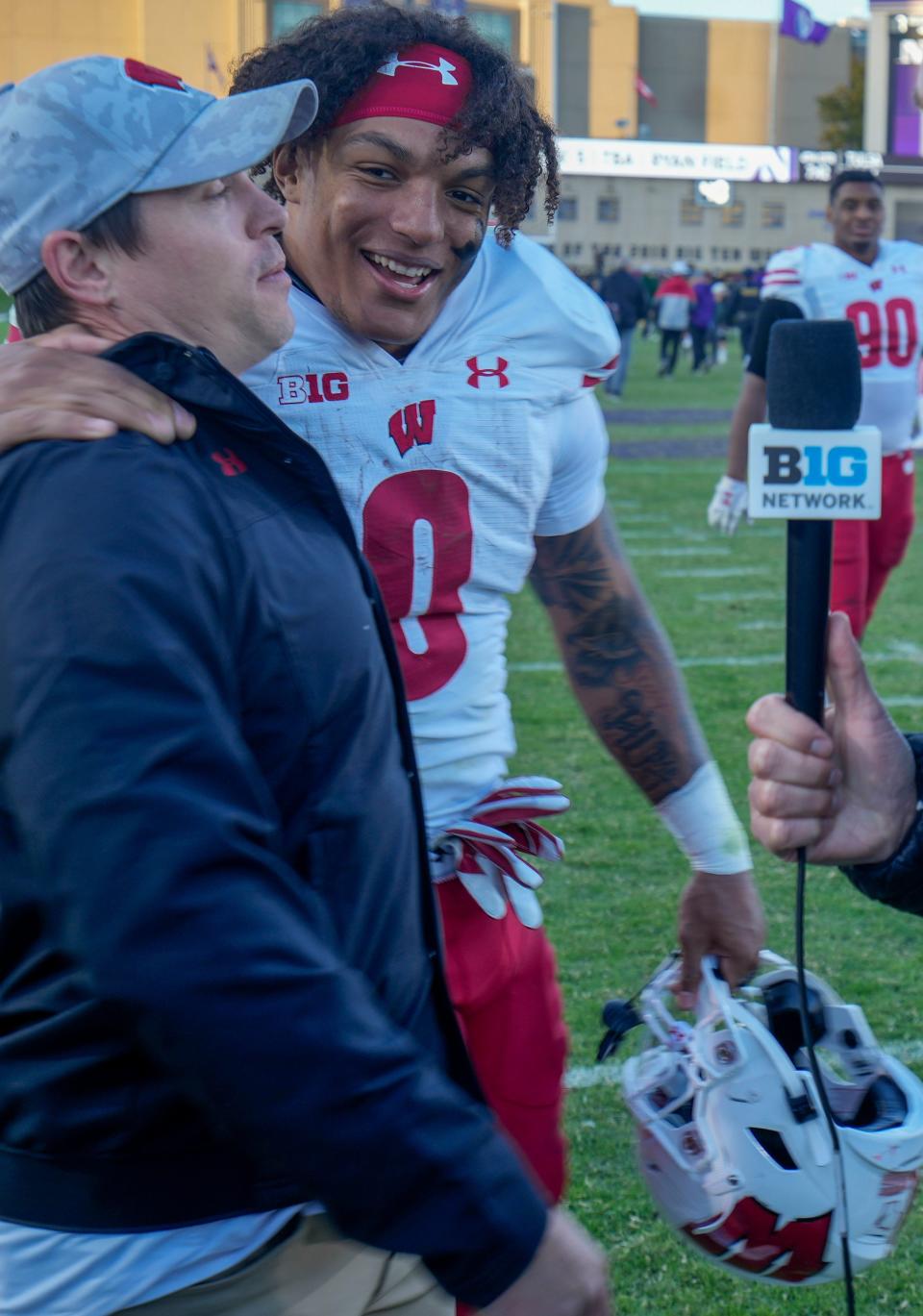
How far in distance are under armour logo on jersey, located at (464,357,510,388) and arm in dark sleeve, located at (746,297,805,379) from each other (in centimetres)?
400

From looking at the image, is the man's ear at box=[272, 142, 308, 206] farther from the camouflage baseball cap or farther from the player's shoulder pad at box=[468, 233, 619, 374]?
the camouflage baseball cap

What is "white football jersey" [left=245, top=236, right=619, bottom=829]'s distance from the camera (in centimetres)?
231

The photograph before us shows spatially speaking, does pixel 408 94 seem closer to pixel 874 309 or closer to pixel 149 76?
pixel 149 76

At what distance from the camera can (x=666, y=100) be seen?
2680 inches

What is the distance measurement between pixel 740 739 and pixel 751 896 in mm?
3861

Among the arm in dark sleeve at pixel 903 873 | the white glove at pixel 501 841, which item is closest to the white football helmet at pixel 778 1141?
the arm in dark sleeve at pixel 903 873

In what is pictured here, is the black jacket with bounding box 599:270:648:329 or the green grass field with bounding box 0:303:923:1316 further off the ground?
the black jacket with bounding box 599:270:648:329

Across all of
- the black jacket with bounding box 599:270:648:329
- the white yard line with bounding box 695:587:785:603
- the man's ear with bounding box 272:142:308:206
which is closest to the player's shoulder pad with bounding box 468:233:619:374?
the man's ear with bounding box 272:142:308:206

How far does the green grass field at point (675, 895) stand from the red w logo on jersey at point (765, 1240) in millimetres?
912

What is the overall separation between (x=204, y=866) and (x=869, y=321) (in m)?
6.41

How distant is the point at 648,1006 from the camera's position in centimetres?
236

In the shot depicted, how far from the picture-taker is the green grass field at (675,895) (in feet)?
10.1

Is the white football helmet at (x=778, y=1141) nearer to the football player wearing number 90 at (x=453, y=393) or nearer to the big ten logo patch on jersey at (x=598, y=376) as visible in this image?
the football player wearing number 90 at (x=453, y=393)

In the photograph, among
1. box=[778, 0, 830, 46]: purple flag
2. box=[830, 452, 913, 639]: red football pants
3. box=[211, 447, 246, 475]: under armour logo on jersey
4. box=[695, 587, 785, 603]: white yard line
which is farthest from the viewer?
box=[778, 0, 830, 46]: purple flag
